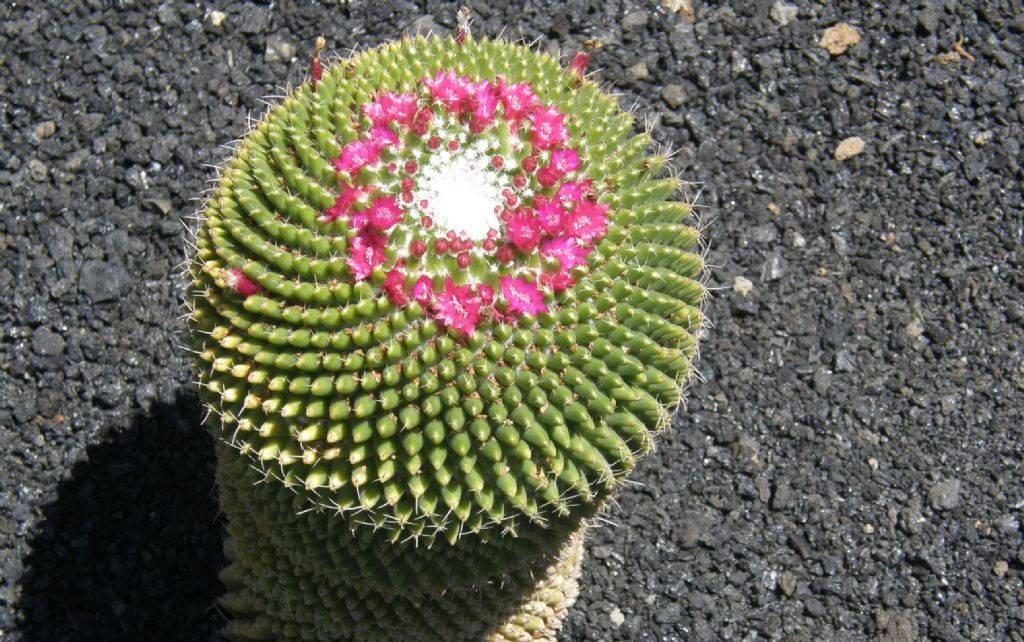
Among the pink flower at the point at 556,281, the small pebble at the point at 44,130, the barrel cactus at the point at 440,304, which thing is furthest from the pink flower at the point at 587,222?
the small pebble at the point at 44,130

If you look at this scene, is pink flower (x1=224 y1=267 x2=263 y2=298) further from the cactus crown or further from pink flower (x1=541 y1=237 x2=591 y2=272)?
pink flower (x1=541 y1=237 x2=591 y2=272)

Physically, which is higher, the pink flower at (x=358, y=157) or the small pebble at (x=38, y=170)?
the pink flower at (x=358, y=157)

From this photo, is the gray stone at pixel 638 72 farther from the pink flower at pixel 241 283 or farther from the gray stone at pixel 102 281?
the pink flower at pixel 241 283

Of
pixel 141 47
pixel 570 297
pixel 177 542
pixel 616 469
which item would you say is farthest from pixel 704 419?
pixel 141 47

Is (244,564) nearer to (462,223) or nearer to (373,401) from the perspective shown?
(373,401)

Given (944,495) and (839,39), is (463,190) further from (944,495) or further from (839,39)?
(839,39)

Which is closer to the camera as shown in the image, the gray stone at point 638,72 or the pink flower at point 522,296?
the pink flower at point 522,296

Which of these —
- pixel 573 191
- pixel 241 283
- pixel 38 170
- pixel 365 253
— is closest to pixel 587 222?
pixel 573 191
